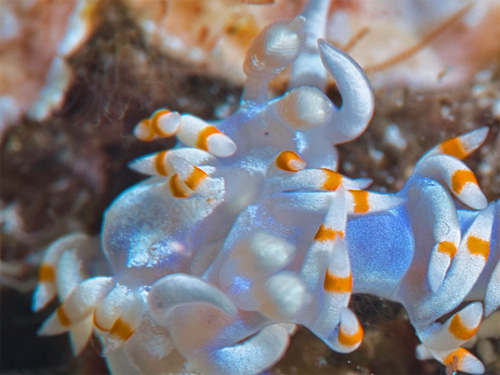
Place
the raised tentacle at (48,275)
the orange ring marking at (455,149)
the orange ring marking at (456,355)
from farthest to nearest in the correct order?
the raised tentacle at (48,275) → the orange ring marking at (455,149) → the orange ring marking at (456,355)

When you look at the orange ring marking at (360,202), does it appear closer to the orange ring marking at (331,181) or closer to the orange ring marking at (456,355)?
the orange ring marking at (331,181)

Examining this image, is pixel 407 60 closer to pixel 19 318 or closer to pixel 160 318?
pixel 160 318

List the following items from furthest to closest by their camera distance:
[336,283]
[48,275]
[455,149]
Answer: [48,275]
[455,149]
[336,283]

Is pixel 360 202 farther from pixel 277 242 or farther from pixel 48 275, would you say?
pixel 48 275

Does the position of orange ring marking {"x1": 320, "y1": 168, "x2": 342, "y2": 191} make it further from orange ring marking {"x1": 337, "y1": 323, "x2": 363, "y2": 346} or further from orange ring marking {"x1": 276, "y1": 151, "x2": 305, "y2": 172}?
orange ring marking {"x1": 337, "y1": 323, "x2": 363, "y2": 346}

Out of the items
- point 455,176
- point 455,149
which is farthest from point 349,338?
point 455,149

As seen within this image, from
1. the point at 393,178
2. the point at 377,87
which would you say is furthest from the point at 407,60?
the point at 393,178

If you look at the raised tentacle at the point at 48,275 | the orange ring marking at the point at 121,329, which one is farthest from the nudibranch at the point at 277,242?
the raised tentacle at the point at 48,275

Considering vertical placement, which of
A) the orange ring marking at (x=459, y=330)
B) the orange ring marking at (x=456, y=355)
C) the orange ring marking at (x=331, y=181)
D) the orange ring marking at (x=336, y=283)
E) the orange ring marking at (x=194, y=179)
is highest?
the orange ring marking at (x=331, y=181)
